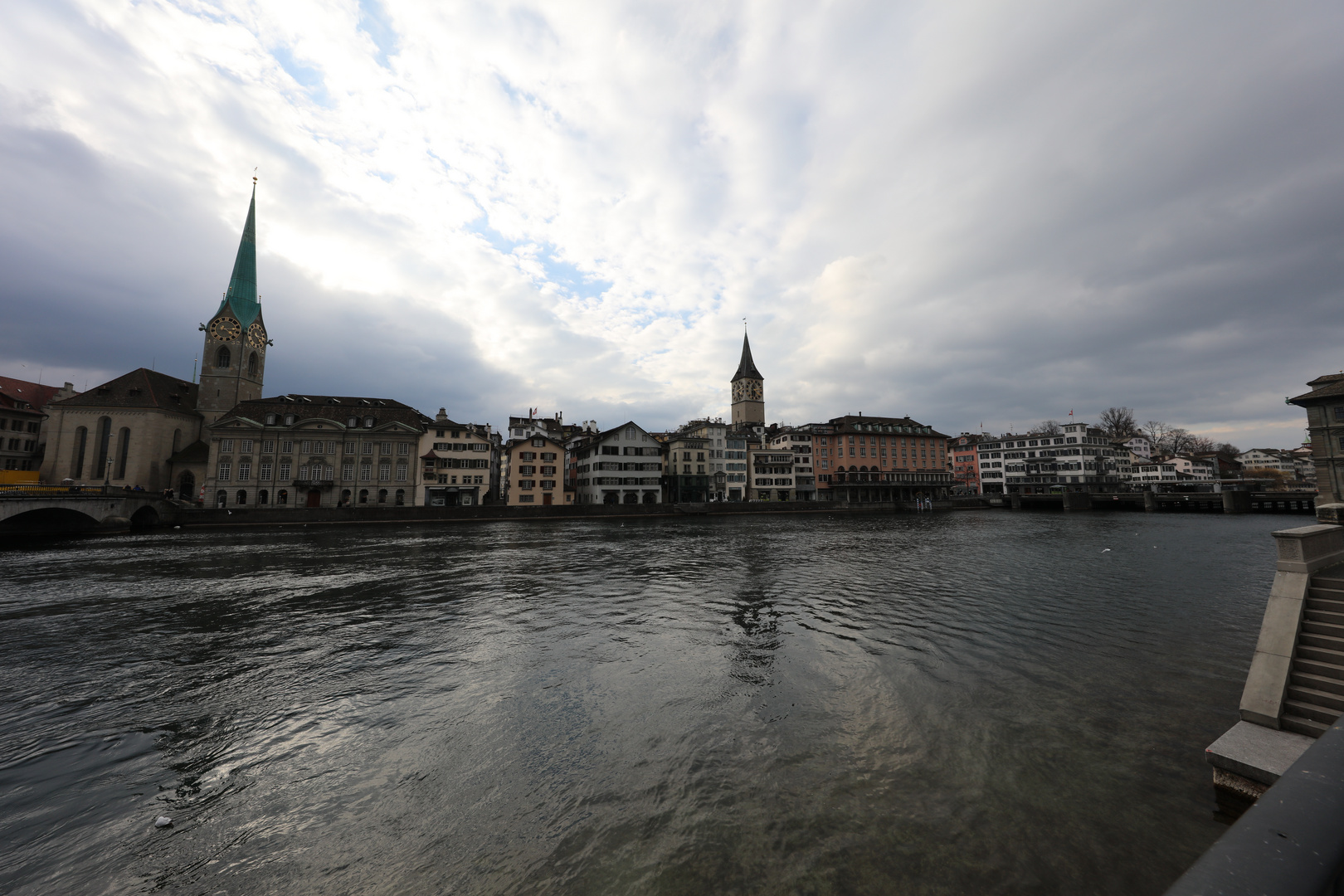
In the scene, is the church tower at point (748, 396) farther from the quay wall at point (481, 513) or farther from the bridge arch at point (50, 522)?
the bridge arch at point (50, 522)

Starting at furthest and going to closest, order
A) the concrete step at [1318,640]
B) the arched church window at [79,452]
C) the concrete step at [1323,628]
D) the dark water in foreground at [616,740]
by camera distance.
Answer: the arched church window at [79,452], the concrete step at [1323,628], the concrete step at [1318,640], the dark water in foreground at [616,740]

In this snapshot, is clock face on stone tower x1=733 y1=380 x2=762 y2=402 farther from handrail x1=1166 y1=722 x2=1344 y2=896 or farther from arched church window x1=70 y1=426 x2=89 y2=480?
handrail x1=1166 y1=722 x2=1344 y2=896

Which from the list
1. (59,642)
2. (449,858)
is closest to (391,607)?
(59,642)

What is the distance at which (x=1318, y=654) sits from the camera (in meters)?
7.13

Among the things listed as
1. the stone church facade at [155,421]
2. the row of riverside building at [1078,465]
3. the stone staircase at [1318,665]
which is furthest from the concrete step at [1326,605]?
the row of riverside building at [1078,465]

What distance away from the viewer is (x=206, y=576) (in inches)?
932

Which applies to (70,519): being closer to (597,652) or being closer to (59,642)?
(59,642)

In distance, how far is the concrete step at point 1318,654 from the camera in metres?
6.96

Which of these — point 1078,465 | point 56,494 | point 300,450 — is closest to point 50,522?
point 56,494

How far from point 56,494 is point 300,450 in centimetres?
2232

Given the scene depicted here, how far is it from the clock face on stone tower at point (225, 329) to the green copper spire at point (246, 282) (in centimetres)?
111

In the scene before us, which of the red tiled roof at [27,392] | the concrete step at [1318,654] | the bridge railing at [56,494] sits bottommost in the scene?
the concrete step at [1318,654]

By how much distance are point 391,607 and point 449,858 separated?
1374 centimetres

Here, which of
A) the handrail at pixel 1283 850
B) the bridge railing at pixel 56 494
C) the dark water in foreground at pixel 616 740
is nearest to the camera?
the handrail at pixel 1283 850
